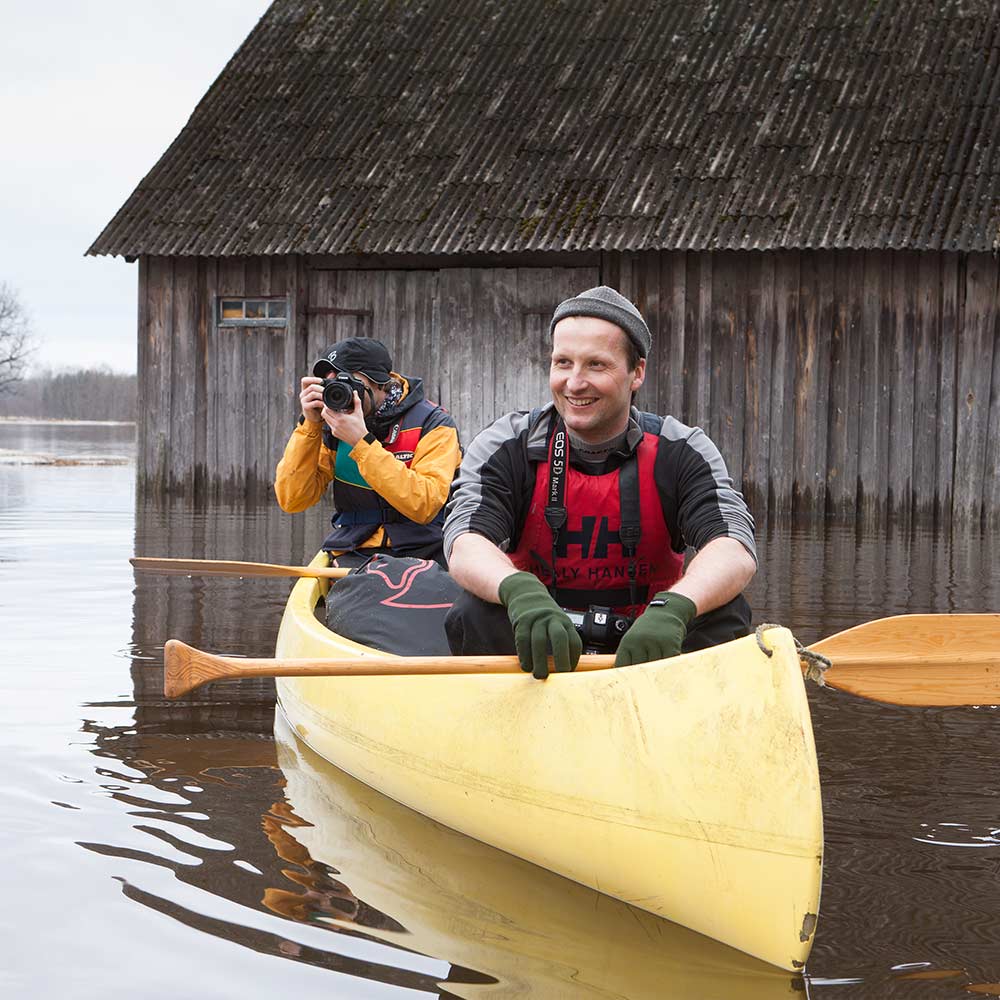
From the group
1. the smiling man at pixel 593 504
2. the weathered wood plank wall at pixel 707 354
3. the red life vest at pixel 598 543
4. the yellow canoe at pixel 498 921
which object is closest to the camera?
the yellow canoe at pixel 498 921

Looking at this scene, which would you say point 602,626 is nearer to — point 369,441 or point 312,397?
point 369,441

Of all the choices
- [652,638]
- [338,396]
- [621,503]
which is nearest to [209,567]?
[338,396]

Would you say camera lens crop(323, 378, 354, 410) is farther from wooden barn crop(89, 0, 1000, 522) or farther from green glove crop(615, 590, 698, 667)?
wooden barn crop(89, 0, 1000, 522)

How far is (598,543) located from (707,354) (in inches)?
390

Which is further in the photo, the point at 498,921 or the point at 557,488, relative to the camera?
the point at 557,488

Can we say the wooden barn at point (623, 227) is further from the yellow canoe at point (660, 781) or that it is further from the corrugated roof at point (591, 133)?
the yellow canoe at point (660, 781)

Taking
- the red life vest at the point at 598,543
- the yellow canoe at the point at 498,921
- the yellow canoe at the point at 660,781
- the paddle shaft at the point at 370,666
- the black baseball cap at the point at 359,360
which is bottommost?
the yellow canoe at the point at 498,921

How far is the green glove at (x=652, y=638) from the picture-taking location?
3.34 metres

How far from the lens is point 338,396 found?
539 cm

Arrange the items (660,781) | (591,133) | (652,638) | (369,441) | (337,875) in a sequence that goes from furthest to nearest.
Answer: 1. (591,133)
2. (369,441)
3. (337,875)
4. (652,638)
5. (660,781)

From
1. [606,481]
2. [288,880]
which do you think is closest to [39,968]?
[288,880]

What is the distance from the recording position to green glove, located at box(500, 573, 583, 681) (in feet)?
11.2

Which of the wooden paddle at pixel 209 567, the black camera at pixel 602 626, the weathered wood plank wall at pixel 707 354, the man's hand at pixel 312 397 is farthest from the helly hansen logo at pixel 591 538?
the weathered wood plank wall at pixel 707 354

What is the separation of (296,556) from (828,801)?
6.26 meters
